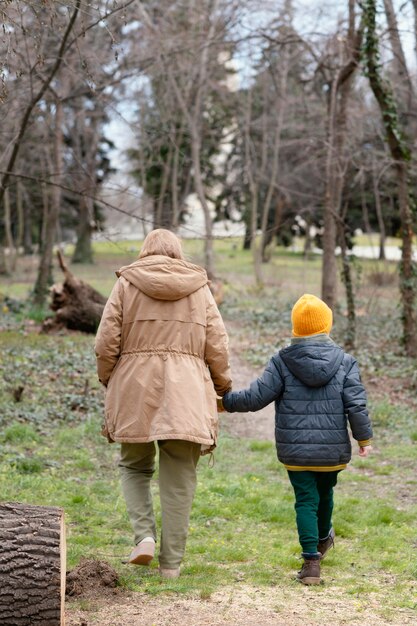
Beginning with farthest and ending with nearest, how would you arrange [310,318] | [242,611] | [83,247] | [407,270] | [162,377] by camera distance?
[83,247]
[407,270]
[310,318]
[162,377]
[242,611]

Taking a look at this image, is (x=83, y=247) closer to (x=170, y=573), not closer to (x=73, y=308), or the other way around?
(x=73, y=308)

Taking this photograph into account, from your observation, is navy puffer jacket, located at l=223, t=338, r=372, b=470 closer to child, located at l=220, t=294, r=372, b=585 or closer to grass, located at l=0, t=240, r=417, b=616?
child, located at l=220, t=294, r=372, b=585

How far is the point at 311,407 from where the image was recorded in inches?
206

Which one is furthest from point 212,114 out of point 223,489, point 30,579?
point 30,579

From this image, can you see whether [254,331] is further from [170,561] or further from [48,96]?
[170,561]

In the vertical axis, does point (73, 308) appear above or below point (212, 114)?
below

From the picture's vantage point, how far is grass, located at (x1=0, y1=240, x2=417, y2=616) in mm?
5445

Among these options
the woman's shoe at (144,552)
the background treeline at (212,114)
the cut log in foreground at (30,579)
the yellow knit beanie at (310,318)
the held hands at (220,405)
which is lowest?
the woman's shoe at (144,552)

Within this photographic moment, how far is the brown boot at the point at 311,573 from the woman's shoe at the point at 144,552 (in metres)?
0.89

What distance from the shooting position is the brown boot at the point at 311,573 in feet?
17.0

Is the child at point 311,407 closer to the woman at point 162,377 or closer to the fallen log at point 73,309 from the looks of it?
the woman at point 162,377

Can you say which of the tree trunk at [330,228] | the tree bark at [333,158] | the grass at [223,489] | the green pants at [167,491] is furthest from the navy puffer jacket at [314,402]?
the tree trunk at [330,228]

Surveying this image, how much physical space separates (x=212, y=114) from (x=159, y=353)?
108ft

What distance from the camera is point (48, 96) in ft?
53.6
